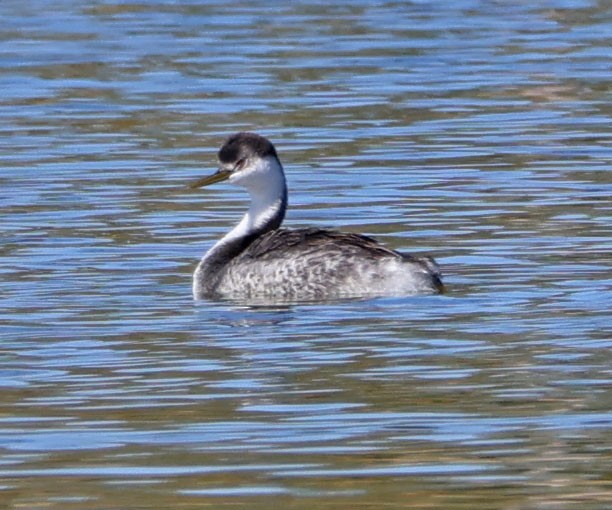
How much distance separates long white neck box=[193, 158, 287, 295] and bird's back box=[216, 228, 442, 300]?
6.7 inches

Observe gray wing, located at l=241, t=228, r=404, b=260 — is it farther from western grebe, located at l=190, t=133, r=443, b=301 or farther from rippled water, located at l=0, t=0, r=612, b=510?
rippled water, located at l=0, t=0, r=612, b=510

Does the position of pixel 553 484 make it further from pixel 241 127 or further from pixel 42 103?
pixel 42 103

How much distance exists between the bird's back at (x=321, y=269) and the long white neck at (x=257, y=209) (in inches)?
6.7

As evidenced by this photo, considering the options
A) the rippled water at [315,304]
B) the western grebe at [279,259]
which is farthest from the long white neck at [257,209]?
the rippled water at [315,304]

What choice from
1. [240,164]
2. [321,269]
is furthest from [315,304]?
[240,164]

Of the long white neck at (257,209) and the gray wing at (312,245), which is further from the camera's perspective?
the long white neck at (257,209)

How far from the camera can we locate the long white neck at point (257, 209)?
14.0 meters

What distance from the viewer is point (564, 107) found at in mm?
22125

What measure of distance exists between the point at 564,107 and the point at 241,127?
340 centimetres

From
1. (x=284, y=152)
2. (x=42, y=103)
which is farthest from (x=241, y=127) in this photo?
(x=42, y=103)

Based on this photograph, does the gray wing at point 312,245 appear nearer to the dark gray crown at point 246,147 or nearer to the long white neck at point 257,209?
the long white neck at point 257,209

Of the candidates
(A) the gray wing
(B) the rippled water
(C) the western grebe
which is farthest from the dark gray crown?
(B) the rippled water

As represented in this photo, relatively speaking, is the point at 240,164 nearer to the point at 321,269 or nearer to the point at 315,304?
the point at 321,269

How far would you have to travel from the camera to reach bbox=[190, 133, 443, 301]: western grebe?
12859 millimetres
